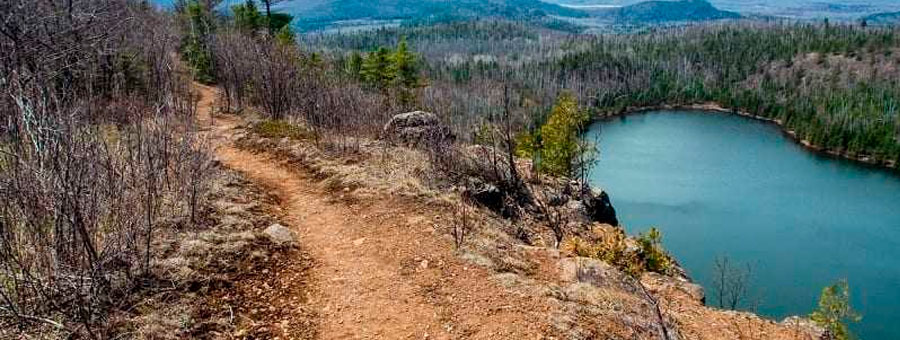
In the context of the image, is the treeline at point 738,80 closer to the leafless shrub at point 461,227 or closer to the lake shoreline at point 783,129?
the lake shoreline at point 783,129

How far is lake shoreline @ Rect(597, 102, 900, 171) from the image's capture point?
66062 mm

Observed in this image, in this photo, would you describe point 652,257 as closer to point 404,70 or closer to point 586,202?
point 586,202

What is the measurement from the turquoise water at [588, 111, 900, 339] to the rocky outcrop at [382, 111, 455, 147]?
19445 mm

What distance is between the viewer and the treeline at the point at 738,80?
79688 mm

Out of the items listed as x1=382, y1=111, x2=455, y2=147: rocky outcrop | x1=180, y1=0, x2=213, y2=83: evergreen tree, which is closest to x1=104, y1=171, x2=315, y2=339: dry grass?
x1=382, y1=111, x2=455, y2=147: rocky outcrop

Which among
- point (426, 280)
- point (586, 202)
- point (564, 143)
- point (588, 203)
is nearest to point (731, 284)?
point (564, 143)

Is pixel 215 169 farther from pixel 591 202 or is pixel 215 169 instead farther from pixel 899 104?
pixel 899 104

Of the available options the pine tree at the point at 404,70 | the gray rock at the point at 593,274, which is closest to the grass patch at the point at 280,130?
the gray rock at the point at 593,274

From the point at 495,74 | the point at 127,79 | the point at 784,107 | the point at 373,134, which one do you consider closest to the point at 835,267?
the point at 373,134

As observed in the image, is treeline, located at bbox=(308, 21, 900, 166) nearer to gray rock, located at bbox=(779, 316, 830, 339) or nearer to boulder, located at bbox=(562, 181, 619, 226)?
boulder, located at bbox=(562, 181, 619, 226)

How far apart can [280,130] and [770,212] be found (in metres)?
41.7

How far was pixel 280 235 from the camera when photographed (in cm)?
854

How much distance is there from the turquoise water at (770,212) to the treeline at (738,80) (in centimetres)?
1142

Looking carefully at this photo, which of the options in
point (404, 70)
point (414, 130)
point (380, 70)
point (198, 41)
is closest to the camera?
point (414, 130)
